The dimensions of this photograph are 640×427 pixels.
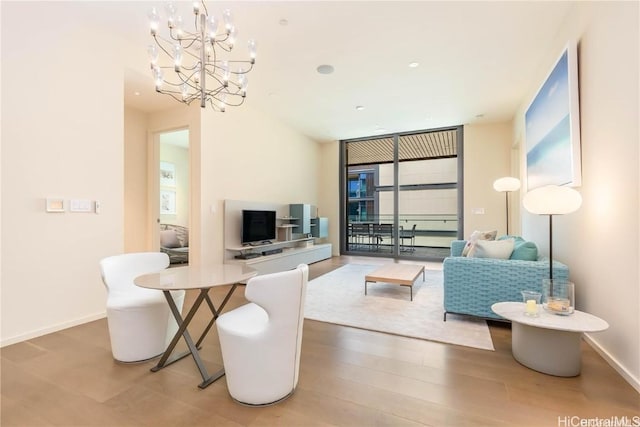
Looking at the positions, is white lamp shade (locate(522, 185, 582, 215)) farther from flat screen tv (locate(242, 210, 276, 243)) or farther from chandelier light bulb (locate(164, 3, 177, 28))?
flat screen tv (locate(242, 210, 276, 243))

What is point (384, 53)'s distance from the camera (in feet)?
12.1

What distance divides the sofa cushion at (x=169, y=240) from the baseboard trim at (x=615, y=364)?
711 cm

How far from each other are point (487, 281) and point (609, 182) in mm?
1235

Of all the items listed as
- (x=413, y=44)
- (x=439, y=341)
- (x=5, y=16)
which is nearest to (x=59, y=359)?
(x=5, y=16)

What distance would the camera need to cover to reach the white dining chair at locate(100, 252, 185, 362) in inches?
84.1

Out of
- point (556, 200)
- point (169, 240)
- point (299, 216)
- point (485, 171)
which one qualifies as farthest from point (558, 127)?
point (169, 240)

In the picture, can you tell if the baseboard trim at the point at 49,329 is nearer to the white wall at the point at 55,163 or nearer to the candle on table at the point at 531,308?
the white wall at the point at 55,163

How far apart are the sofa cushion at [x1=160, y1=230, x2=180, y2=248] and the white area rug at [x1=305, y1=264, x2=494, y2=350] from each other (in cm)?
376

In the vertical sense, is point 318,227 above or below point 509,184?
below

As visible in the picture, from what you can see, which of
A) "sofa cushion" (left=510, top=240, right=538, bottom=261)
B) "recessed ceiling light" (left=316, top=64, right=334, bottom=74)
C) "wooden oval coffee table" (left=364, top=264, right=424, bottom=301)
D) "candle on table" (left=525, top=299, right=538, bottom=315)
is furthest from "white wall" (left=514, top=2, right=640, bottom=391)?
"recessed ceiling light" (left=316, top=64, right=334, bottom=74)

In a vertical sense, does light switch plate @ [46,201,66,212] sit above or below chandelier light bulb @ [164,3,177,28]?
below

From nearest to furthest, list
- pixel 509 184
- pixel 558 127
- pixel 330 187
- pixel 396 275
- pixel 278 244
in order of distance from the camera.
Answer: pixel 558 127
pixel 396 275
pixel 509 184
pixel 278 244
pixel 330 187

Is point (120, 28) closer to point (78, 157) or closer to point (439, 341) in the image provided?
point (78, 157)

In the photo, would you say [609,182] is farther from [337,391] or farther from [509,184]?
[509,184]
